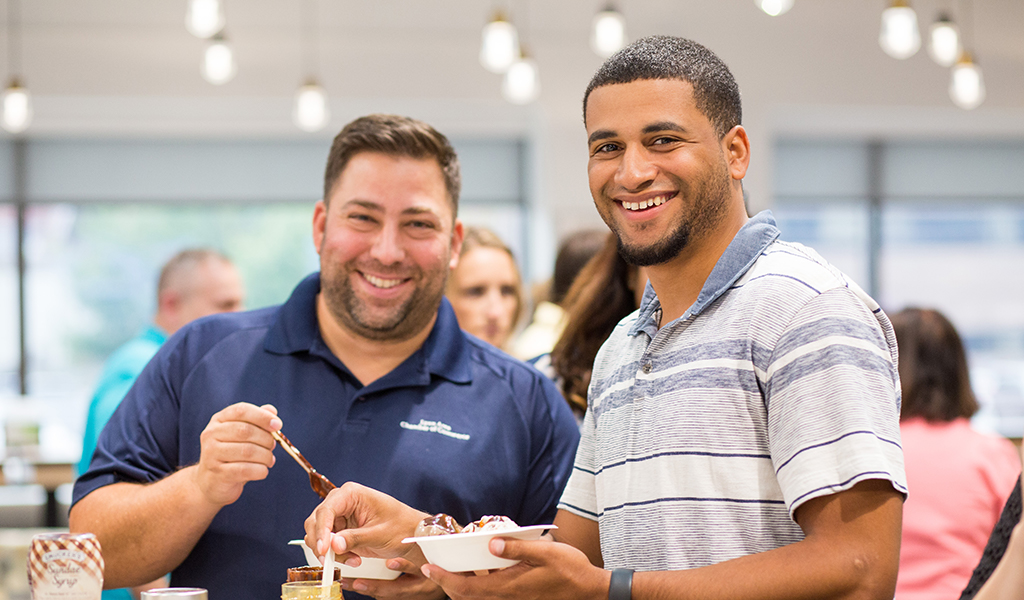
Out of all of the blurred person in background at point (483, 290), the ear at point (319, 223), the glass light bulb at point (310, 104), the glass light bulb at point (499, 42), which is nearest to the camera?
the ear at point (319, 223)

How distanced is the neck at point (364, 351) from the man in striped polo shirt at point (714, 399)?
0.47 metres

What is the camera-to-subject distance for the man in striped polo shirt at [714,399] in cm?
107

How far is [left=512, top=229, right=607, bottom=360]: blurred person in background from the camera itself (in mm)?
3008

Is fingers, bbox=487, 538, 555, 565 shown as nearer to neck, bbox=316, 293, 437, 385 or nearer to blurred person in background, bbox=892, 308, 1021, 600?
neck, bbox=316, 293, 437, 385

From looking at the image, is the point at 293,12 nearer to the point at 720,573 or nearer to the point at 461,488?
the point at 461,488

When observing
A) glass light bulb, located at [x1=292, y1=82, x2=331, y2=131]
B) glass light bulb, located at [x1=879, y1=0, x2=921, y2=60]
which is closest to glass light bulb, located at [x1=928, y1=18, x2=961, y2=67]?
glass light bulb, located at [x1=879, y1=0, x2=921, y2=60]

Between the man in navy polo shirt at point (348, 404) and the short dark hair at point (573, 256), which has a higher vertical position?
the short dark hair at point (573, 256)

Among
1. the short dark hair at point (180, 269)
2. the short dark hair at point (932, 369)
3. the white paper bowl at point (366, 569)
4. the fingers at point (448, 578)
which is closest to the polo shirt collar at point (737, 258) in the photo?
the fingers at point (448, 578)

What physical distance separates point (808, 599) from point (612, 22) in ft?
13.4

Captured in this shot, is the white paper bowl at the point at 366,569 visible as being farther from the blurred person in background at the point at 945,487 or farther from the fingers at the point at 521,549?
the blurred person in background at the point at 945,487

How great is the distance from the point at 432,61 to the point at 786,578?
6.31 m

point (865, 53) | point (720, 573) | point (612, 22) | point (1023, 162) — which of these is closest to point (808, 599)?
point (720, 573)

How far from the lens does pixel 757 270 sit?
124cm

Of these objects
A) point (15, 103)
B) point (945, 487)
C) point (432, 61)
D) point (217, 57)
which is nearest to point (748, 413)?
point (945, 487)
